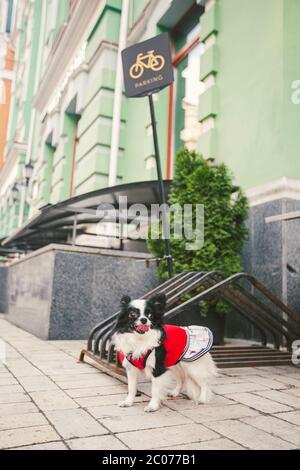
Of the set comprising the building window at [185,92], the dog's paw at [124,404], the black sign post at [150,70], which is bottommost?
the dog's paw at [124,404]

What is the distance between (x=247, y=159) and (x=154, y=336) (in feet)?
16.5

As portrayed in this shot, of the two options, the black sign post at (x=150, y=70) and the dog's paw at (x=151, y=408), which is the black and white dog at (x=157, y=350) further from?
the black sign post at (x=150, y=70)

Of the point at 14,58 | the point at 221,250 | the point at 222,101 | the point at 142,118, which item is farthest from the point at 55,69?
Result: the point at 14,58

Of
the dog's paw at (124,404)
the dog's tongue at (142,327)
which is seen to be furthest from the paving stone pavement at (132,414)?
the dog's tongue at (142,327)

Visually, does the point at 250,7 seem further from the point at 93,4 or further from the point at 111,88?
the point at 93,4

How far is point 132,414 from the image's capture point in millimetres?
3213

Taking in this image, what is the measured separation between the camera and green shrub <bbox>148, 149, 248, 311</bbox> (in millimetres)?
6660

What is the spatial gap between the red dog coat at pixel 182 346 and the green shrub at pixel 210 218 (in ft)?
8.75

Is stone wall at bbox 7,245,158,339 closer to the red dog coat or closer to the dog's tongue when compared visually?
the red dog coat

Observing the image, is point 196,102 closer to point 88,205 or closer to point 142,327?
point 88,205

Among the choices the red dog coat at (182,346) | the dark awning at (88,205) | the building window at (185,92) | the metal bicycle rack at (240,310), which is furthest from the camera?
the building window at (185,92)

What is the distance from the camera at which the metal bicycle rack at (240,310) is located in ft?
16.7

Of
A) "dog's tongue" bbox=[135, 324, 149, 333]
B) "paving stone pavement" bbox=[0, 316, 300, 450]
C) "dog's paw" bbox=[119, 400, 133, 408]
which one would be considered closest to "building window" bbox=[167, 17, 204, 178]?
"paving stone pavement" bbox=[0, 316, 300, 450]

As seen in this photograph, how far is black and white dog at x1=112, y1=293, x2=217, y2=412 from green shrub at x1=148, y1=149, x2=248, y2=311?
2.76 meters
